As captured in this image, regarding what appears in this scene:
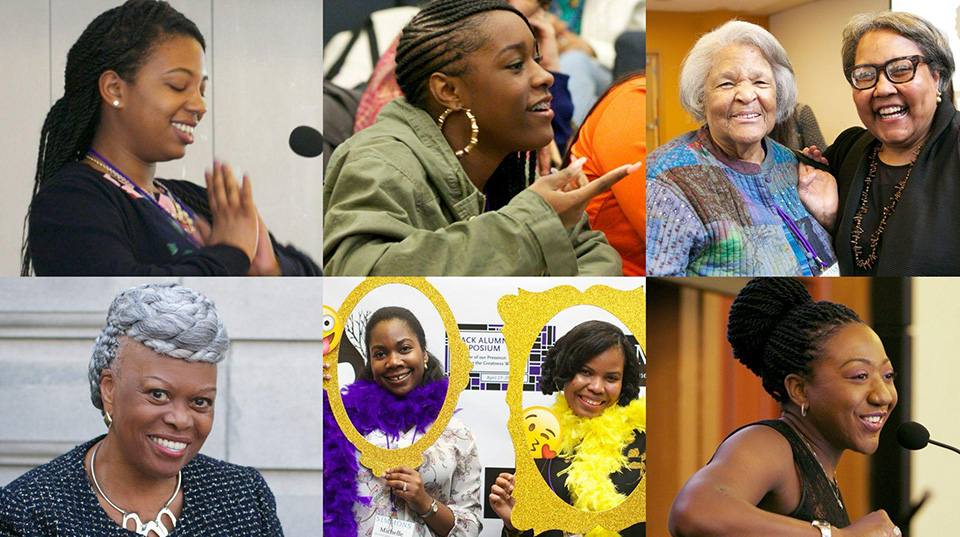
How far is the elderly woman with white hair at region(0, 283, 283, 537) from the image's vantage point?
278cm

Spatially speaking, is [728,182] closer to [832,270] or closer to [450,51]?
[832,270]

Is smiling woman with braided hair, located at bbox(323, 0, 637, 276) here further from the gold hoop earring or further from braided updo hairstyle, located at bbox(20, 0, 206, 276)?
braided updo hairstyle, located at bbox(20, 0, 206, 276)

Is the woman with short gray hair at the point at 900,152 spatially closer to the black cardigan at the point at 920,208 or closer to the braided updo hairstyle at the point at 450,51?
the black cardigan at the point at 920,208

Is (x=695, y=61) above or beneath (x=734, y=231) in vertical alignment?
above

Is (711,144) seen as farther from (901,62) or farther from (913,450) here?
(913,450)

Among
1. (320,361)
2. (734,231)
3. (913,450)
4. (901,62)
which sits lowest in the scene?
(913,450)


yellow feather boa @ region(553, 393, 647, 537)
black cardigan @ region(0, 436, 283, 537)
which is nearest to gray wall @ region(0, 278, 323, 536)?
black cardigan @ region(0, 436, 283, 537)

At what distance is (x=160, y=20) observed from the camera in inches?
122

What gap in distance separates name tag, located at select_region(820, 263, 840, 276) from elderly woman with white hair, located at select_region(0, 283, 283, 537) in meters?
1.96

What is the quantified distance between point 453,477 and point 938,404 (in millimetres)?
1618

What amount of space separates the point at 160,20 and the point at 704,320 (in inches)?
81.7

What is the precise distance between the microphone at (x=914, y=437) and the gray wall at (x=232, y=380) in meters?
1.93

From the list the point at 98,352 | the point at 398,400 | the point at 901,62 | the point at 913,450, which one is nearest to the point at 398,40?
the point at 398,400

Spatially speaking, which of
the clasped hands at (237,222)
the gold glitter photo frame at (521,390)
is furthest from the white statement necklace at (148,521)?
the gold glitter photo frame at (521,390)
